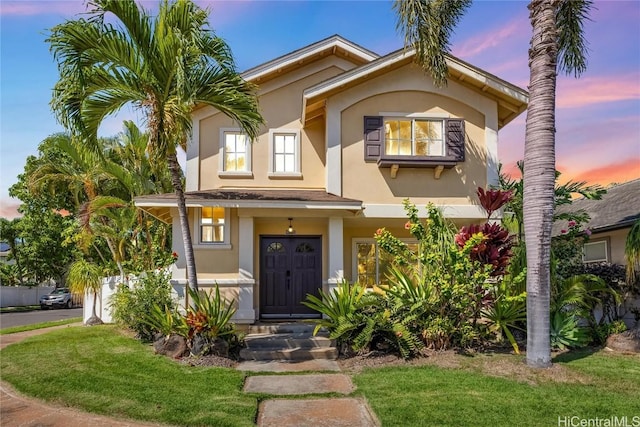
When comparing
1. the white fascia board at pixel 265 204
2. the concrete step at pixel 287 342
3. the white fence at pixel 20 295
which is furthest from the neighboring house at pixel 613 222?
the white fence at pixel 20 295

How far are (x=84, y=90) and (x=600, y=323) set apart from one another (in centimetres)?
1151

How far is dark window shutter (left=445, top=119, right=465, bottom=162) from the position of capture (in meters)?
12.4

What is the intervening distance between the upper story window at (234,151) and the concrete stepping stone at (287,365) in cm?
572

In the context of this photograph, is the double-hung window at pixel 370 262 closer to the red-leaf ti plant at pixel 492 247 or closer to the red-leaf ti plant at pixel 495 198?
the red-leaf ti plant at pixel 495 198

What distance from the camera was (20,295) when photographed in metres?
33.7

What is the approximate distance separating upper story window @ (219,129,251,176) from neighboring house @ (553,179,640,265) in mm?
8547

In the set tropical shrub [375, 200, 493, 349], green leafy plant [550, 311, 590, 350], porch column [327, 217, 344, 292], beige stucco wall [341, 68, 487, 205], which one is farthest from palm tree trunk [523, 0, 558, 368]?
porch column [327, 217, 344, 292]

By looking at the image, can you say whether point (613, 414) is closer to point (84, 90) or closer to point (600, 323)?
point (600, 323)

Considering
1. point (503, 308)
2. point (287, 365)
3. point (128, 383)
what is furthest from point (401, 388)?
point (128, 383)

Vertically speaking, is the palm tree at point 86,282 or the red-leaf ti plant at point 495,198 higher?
the red-leaf ti plant at point 495,198

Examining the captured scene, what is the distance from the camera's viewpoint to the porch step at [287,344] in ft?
31.5

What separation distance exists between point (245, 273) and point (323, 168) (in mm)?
3616

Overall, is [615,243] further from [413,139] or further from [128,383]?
[128,383]

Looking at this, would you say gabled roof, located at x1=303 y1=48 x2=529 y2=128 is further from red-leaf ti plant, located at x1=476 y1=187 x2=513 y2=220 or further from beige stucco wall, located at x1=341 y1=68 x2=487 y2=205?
red-leaf ti plant, located at x1=476 y1=187 x2=513 y2=220
